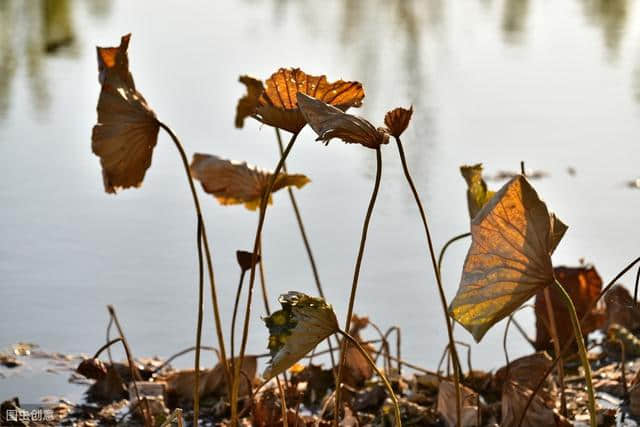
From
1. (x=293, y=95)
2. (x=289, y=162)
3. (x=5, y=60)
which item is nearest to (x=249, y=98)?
(x=293, y=95)

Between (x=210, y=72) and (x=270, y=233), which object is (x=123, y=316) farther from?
(x=210, y=72)

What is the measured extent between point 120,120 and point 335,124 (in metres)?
0.31

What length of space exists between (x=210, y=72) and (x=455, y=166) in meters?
1.24

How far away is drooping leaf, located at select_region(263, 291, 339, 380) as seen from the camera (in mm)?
1161

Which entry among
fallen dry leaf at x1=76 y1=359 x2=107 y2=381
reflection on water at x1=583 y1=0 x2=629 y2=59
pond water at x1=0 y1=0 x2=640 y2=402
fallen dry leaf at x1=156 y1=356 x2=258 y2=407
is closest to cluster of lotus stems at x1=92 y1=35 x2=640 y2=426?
fallen dry leaf at x1=76 y1=359 x2=107 y2=381

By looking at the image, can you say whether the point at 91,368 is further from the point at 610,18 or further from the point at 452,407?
the point at 610,18

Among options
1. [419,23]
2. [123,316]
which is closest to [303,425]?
[123,316]

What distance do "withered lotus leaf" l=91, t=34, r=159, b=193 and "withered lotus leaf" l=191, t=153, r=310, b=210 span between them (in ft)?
0.64

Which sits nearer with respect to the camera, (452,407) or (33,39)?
(452,407)

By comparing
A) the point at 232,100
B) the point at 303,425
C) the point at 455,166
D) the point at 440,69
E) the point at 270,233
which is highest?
the point at 440,69

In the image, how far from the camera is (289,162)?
309cm

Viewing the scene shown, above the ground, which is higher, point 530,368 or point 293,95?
point 293,95

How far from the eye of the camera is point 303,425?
60.7 inches

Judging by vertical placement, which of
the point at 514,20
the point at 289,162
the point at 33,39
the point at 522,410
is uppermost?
the point at 514,20
